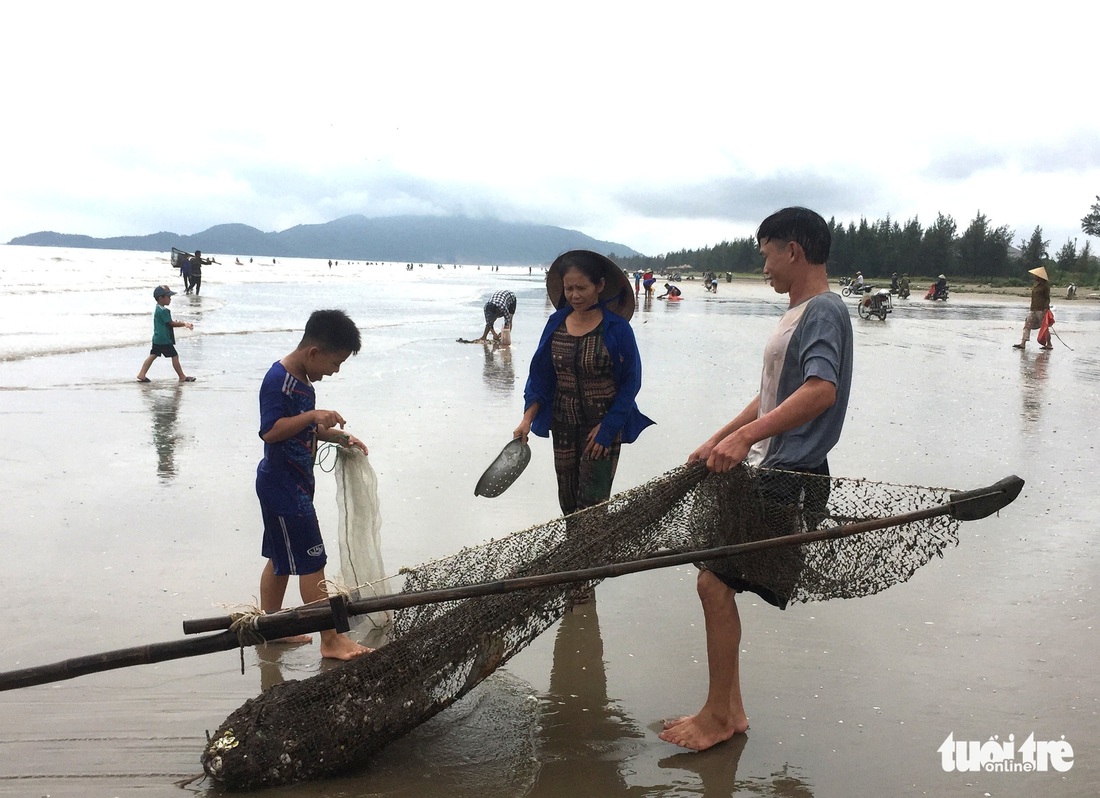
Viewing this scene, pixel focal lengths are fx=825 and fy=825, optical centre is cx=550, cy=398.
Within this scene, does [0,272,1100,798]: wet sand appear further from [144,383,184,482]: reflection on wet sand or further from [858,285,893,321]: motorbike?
[858,285,893,321]: motorbike

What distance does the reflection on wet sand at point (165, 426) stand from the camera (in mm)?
6660

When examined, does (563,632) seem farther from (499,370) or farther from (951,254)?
(951,254)

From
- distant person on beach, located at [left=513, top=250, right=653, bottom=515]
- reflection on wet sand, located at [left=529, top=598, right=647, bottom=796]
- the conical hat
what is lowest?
reflection on wet sand, located at [left=529, top=598, right=647, bottom=796]

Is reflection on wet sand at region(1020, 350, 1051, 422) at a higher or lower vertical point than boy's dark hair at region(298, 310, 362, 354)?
lower

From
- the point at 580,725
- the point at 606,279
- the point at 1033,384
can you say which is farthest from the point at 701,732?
the point at 1033,384

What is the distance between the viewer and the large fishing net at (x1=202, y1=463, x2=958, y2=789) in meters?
2.79

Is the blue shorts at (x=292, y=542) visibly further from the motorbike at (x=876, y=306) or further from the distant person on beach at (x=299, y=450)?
the motorbike at (x=876, y=306)

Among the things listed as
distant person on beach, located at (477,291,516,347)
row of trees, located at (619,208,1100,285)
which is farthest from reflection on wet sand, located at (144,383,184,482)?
row of trees, located at (619,208,1100,285)

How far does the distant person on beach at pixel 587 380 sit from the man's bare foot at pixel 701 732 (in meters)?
1.27

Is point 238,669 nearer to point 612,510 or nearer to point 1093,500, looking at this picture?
point 612,510

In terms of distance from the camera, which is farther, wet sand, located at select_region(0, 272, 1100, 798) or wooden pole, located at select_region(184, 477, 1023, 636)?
wet sand, located at select_region(0, 272, 1100, 798)

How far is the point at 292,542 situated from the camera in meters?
3.73

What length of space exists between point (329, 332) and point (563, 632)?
1823 mm

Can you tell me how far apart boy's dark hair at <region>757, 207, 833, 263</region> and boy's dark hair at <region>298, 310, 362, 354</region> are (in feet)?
6.01
